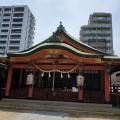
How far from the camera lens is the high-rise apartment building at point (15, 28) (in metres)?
77.4

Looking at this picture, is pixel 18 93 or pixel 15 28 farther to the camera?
pixel 15 28

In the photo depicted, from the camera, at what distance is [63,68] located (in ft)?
46.6

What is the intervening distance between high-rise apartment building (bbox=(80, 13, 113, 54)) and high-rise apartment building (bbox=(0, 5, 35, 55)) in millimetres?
26541

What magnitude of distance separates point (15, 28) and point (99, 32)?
39188 mm

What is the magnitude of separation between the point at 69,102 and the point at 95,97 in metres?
2.13

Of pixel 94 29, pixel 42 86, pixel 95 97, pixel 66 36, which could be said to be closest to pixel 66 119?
pixel 95 97

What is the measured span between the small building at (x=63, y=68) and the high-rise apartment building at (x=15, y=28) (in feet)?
209

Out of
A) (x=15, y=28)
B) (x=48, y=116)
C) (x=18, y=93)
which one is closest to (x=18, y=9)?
(x=15, y=28)

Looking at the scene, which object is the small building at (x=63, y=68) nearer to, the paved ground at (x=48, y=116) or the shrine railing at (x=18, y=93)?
the shrine railing at (x=18, y=93)

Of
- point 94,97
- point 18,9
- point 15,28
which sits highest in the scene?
point 18,9

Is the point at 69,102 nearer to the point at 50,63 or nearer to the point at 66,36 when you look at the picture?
the point at 50,63

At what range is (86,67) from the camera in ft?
45.3

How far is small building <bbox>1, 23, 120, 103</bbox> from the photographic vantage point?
13.1 metres

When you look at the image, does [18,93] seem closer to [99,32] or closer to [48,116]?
[48,116]
